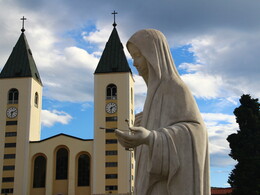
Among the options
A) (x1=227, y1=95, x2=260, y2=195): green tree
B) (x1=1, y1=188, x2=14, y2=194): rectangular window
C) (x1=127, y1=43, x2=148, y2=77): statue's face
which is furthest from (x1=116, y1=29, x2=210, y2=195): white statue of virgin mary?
(x1=1, y1=188, x2=14, y2=194): rectangular window

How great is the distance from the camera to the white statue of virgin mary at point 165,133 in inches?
137

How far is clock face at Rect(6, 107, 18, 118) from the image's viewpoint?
55.3 meters

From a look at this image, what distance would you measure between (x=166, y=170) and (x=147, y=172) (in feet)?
0.74

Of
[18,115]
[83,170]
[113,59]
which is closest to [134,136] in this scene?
[83,170]

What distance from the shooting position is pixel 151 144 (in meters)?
3.46

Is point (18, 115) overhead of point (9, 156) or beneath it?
Result: overhead

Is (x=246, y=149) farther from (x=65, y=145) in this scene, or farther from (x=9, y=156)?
(x=9, y=156)

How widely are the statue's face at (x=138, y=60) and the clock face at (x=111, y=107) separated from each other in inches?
1967

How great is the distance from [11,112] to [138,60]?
53.9 meters

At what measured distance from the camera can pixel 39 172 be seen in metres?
54.9

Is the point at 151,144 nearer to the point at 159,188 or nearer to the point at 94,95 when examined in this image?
the point at 159,188

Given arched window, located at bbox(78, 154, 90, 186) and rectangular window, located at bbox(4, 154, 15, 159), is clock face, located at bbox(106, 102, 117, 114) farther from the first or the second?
rectangular window, located at bbox(4, 154, 15, 159)

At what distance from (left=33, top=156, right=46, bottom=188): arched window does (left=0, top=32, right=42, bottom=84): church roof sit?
11.5 metres

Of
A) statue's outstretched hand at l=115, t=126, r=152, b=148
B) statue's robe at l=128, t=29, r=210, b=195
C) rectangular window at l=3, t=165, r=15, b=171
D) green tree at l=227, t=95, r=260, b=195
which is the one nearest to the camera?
statue's outstretched hand at l=115, t=126, r=152, b=148
